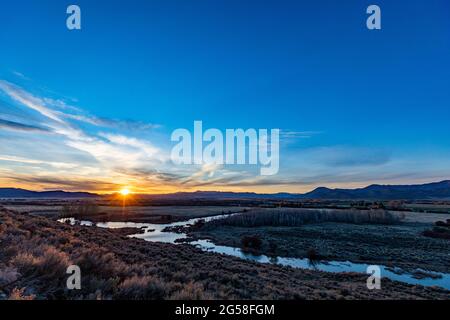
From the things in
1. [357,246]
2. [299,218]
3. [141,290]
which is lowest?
[357,246]

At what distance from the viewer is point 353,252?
105ft

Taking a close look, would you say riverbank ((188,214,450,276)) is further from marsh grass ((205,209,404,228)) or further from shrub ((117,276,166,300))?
shrub ((117,276,166,300))

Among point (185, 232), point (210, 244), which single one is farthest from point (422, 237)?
point (185, 232)

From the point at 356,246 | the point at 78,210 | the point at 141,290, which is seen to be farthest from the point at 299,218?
the point at 78,210

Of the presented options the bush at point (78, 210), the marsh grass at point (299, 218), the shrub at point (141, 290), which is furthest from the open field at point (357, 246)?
the bush at point (78, 210)

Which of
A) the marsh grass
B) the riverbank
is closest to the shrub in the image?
the riverbank

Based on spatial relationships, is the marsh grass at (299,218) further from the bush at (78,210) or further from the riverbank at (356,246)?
the bush at (78,210)

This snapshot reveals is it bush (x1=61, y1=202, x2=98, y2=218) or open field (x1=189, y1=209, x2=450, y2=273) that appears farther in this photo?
bush (x1=61, y1=202, x2=98, y2=218)

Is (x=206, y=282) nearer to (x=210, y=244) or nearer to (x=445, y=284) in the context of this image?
(x=445, y=284)

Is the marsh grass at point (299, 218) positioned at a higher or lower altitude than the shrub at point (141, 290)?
lower

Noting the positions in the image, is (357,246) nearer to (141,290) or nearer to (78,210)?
(141,290)

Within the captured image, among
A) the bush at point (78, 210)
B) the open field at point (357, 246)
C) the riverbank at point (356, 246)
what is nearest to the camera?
the riverbank at point (356, 246)
